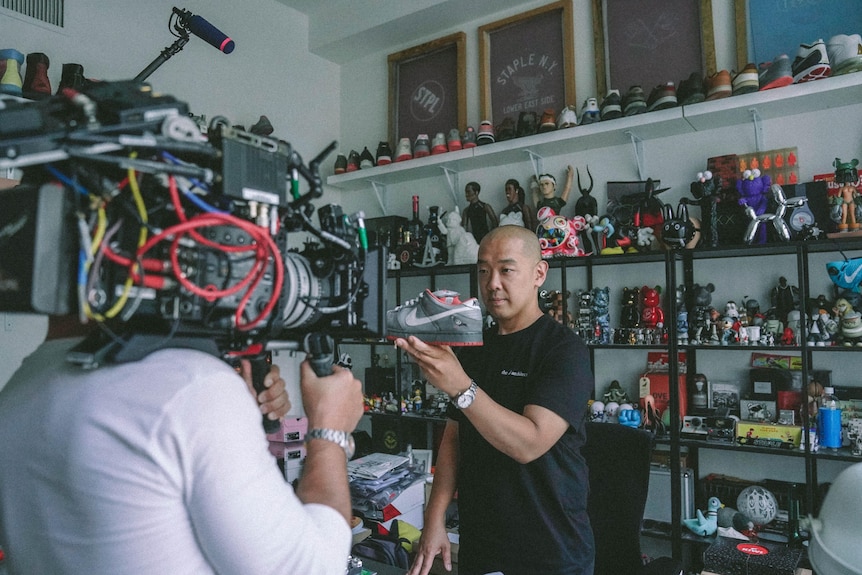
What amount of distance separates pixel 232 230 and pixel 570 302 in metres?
2.64

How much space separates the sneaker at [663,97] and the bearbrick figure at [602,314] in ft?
2.98

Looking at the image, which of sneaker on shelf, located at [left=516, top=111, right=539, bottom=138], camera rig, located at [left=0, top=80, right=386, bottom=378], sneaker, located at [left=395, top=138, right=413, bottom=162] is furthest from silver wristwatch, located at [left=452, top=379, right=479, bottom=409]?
sneaker, located at [left=395, top=138, right=413, bottom=162]

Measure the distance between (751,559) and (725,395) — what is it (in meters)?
0.77

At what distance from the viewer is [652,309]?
8.97 feet

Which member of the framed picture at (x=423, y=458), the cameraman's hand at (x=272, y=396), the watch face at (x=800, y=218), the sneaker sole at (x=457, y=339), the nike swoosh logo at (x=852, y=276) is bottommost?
the framed picture at (x=423, y=458)

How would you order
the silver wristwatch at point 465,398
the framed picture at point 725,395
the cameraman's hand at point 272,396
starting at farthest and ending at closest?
the framed picture at point 725,395, the silver wristwatch at point 465,398, the cameraman's hand at point 272,396

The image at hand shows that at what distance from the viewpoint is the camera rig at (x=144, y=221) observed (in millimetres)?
548

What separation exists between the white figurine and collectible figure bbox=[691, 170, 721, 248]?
114cm

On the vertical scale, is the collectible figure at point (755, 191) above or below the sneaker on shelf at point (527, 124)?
below

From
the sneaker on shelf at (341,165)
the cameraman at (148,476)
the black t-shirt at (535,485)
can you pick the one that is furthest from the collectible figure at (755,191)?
the cameraman at (148,476)

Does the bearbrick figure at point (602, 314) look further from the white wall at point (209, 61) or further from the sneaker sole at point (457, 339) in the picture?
the white wall at point (209, 61)

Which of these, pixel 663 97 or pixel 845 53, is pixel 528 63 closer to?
pixel 663 97

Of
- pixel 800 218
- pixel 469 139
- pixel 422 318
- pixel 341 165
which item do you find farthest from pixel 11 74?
pixel 800 218

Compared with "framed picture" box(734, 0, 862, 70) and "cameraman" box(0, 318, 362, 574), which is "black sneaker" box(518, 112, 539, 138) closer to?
"framed picture" box(734, 0, 862, 70)
